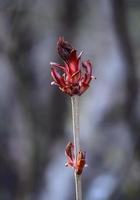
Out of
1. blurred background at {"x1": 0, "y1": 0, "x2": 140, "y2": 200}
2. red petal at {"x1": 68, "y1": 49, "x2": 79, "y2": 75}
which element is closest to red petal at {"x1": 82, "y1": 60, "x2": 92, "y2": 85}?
red petal at {"x1": 68, "y1": 49, "x2": 79, "y2": 75}

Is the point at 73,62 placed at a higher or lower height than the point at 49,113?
higher

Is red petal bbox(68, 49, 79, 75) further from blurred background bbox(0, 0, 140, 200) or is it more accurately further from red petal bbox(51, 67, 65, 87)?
→ blurred background bbox(0, 0, 140, 200)

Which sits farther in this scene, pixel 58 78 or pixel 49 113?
pixel 49 113

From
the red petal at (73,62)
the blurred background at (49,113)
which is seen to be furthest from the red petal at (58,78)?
the blurred background at (49,113)

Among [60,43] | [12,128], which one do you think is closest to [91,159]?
[12,128]

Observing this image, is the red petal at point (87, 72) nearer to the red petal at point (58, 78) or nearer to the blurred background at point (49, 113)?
the red petal at point (58, 78)

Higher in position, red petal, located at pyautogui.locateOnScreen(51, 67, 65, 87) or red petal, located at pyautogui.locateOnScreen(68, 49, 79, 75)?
red petal, located at pyautogui.locateOnScreen(68, 49, 79, 75)

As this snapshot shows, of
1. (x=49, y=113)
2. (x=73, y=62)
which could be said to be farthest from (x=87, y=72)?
(x=49, y=113)

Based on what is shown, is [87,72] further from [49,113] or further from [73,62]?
[49,113]

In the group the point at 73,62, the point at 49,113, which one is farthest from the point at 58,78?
the point at 49,113
